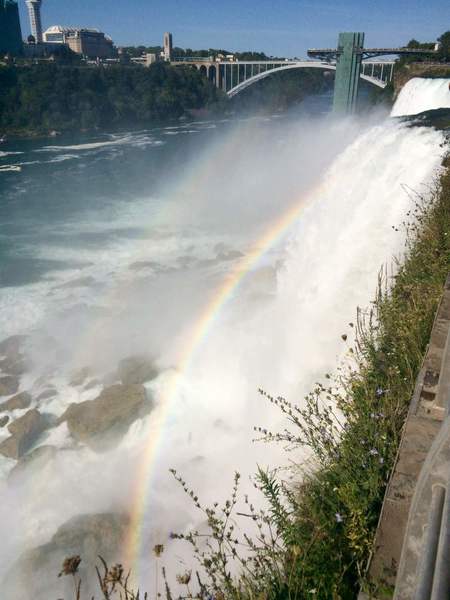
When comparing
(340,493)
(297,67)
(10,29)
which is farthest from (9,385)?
(10,29)

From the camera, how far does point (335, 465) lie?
2311 mm

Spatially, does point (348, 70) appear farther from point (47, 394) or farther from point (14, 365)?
point (47, 394)

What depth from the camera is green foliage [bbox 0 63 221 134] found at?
47.1m

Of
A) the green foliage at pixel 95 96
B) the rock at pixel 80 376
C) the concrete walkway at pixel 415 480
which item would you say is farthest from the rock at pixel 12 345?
the green foliage at pixel 95 96

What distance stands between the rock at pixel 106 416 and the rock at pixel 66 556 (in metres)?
1.58

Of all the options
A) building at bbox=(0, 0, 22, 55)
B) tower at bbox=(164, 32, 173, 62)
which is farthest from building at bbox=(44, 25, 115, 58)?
tower at bbox=(164, 32, 173, 62)

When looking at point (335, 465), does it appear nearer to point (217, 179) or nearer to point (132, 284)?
point (132, 284)

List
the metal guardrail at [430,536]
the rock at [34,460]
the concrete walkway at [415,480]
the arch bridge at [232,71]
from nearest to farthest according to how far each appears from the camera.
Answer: the metal guardrail at [430,536] → the concrete walkway at [415,480] → the rock at [34,460] → the arch bridge at [232,71]

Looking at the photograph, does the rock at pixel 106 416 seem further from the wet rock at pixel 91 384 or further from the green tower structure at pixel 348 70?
the green tower structure at pixel 348 70

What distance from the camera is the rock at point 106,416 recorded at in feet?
22.4

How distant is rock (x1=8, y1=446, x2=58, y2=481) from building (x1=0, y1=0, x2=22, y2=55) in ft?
289

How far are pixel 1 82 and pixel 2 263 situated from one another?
47.6m

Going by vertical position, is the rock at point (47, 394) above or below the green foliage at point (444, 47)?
below

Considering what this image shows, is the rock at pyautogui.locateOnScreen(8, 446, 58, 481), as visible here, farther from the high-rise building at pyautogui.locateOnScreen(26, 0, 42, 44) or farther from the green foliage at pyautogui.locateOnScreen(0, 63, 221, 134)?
the high-rise building at pyautogui.locateOnScreen(26, 0, 42, 44)
